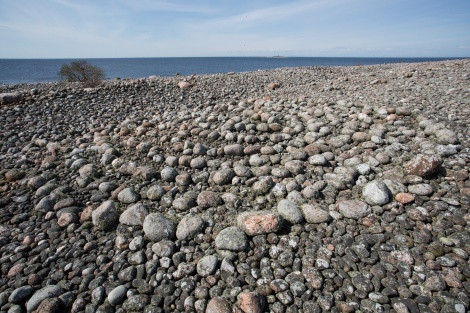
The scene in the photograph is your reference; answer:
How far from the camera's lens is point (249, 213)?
115 inches

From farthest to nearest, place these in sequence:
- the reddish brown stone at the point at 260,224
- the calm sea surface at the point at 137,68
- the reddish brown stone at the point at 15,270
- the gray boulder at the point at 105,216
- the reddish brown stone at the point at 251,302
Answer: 1. the calm sea surface at the point at 137,68
2. the gray boulder at the point at 105,216
3. the reddish brown stone at the point at 260,224
4. the reddish brown stone at the point at 15,270
5. the reddish brown stone at the point at 251,302

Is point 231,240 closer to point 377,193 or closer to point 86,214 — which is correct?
point 377,193

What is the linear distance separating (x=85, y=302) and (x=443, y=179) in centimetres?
410

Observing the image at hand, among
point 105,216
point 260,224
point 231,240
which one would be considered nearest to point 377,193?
point 260,224

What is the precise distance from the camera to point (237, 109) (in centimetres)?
621

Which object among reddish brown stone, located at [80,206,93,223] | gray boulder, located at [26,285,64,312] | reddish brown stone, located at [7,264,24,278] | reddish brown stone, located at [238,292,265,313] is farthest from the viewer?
reddish brown stone, located at [80,206,93,223]

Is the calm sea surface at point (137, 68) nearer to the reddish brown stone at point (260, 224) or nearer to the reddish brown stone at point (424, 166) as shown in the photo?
the reddish brown stone at point (260, 224)

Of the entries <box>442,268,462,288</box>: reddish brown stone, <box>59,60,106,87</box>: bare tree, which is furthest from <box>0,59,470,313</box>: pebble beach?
<box>59,60,106,87</box>: bare tree

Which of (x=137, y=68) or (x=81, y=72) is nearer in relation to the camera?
(x=81, y=72)

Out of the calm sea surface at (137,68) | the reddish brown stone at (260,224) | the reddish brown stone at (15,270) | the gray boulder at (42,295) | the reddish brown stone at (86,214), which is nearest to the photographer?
the gray boulder at (42,295)

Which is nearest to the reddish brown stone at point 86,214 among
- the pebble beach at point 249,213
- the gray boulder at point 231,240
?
the pebble beach at point 249,213

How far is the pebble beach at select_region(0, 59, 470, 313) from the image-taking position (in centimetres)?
214

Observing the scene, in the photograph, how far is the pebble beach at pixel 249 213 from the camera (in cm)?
214

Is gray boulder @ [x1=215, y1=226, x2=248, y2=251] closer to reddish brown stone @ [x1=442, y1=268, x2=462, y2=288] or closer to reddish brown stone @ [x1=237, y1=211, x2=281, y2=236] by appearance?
reddish brown stone @ [x1=237, y1=211, x2=281, y2=236]
